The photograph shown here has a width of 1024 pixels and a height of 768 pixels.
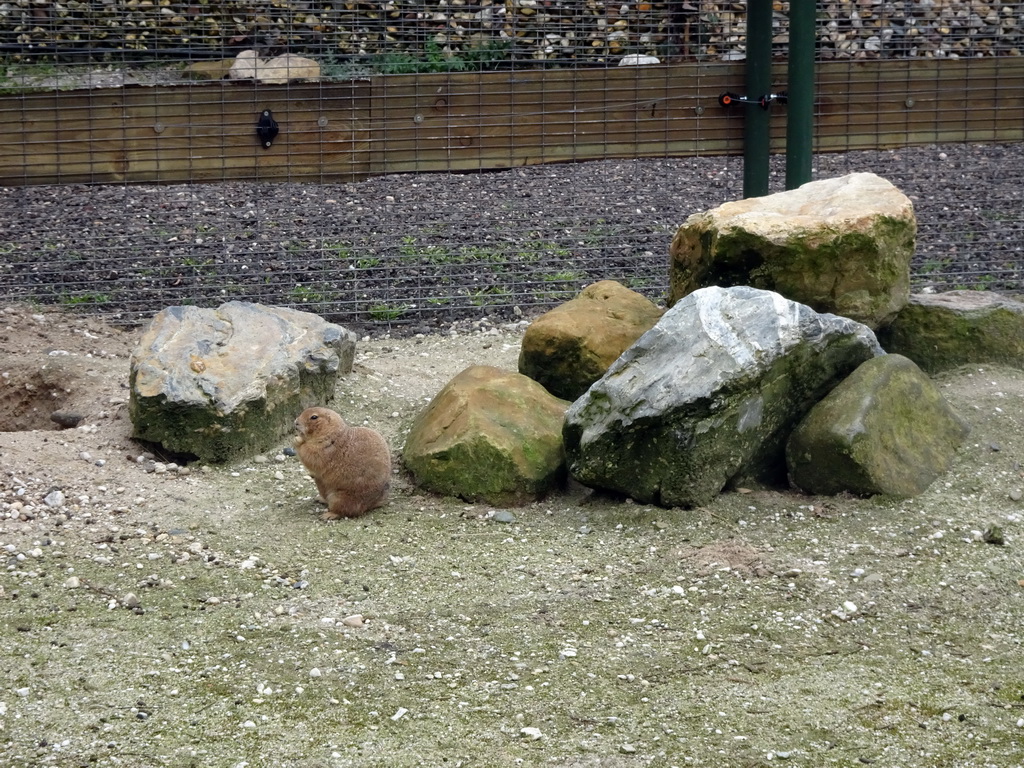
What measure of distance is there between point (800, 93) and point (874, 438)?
2.45 metres

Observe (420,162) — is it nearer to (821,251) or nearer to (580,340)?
(580,340)

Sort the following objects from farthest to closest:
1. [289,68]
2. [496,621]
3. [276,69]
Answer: [276,69], [289,68], [496,621]

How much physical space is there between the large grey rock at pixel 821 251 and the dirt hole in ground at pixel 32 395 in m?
3.41

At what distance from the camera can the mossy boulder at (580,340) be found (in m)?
5.41

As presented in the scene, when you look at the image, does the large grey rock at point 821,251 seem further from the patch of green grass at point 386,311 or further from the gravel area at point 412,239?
the patch of green grass at point 386,311

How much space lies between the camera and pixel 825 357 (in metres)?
4.85

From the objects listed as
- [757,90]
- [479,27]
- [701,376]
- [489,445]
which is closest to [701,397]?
[701,376]

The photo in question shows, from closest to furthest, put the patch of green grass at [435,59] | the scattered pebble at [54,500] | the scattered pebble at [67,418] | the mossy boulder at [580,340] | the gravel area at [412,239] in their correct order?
the scattered pebble at [54,500] → the mossy boulder at [580,340] → the scattered pebble at [67,418] → the gravel area at [412,239] → the patch of green grass at [435,59]

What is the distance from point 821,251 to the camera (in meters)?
5.14

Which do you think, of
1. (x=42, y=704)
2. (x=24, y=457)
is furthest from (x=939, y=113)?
(x=42, y=704)

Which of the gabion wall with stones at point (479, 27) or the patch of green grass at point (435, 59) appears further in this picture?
the patch of green grass at point (435, 59)

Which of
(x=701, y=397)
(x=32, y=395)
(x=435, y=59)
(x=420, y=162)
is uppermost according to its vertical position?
(x=435, y=59)

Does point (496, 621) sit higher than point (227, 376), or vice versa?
point (227, 376)

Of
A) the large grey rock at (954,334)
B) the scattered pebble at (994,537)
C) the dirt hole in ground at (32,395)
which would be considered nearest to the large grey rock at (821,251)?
the large grey rock at (954,334)
